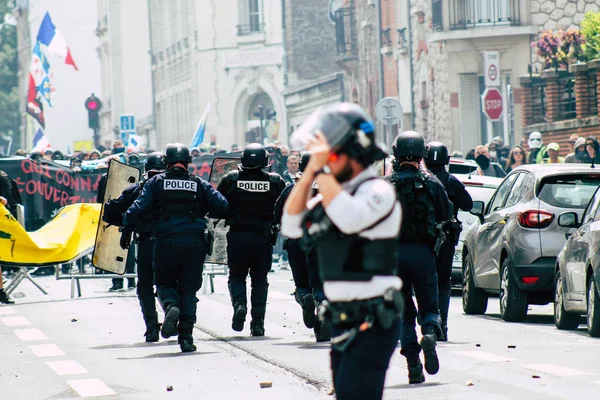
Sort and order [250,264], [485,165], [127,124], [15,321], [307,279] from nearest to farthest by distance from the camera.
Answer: [307,279], [250,264], [15,321], [485,165], [127,124]

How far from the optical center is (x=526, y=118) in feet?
115

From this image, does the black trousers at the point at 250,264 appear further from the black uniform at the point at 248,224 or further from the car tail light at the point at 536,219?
the car tail light at the point at 536,219

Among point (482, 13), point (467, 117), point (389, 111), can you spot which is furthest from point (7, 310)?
point (467, 117)

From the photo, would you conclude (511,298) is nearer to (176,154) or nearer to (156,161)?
(156,161)

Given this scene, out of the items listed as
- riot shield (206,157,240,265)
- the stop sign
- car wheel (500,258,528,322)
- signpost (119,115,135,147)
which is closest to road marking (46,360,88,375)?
car wheel (500,258,528,322)

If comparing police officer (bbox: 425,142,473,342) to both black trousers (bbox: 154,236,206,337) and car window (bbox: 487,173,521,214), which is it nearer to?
black trousers (bbox: 154,236,206,337)

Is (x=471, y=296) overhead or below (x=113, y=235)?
below

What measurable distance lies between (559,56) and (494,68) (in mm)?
1324

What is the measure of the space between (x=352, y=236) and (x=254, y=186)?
789cm

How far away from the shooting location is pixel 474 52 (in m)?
43.2

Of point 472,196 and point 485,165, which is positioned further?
point 485,165

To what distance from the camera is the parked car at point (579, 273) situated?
13539 millimetres

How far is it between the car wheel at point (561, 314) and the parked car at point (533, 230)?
348 mm

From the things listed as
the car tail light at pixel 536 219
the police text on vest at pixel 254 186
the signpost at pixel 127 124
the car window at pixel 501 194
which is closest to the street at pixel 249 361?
the car tail light at pixel 536 219
